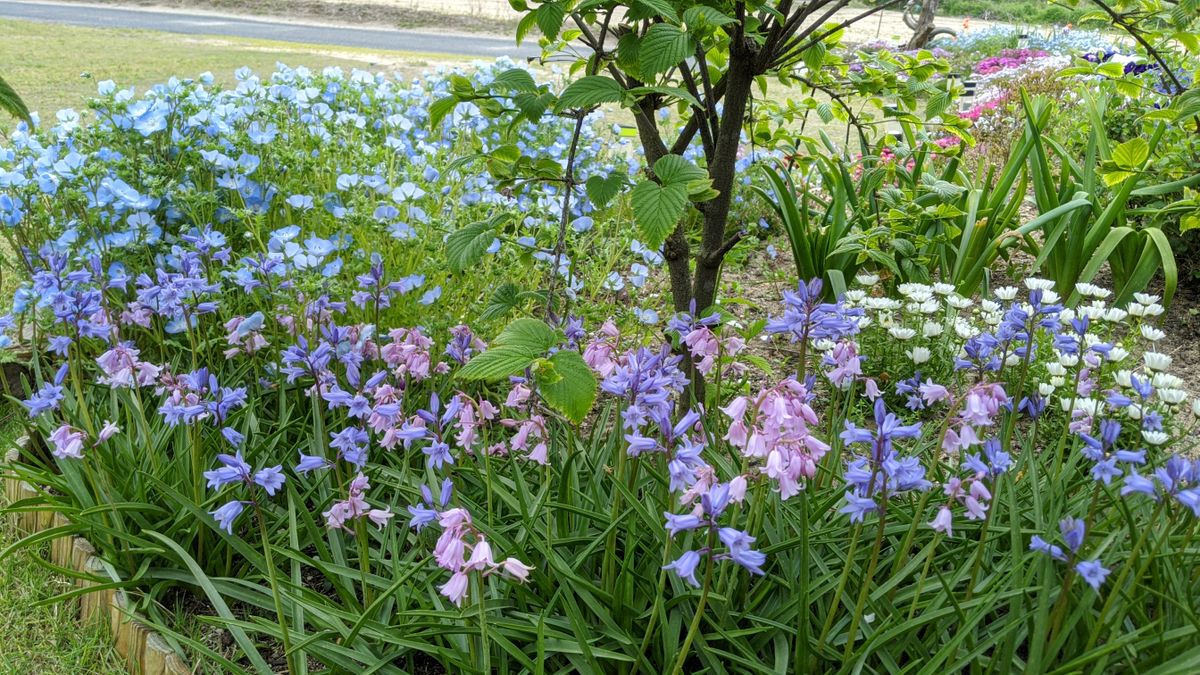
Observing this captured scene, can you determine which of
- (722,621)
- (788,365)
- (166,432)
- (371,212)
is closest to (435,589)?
(722,621)

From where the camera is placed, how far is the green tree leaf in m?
1.56

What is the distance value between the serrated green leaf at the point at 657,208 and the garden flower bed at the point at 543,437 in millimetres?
21

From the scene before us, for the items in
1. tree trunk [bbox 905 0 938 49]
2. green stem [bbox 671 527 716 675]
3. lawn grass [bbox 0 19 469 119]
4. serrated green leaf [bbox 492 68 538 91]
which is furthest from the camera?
tree trunk [bbox 905 0 938 49]

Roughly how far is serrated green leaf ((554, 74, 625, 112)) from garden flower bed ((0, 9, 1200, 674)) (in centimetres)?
15

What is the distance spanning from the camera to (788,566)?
1792mm

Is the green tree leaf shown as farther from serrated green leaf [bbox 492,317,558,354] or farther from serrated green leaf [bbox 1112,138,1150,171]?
serrated green leaf [bbox 1112,138,1150,171]

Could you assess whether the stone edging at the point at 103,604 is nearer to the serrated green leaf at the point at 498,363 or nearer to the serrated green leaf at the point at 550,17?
the serrated green leaf at the point at 498,363

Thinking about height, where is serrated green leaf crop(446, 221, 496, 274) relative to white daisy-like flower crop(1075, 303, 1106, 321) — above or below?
above

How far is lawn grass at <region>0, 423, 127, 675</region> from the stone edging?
1.3 inches

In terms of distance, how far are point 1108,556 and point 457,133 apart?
10.7ft

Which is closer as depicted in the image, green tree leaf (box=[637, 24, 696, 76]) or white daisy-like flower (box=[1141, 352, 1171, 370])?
green tree leaf (box=[637, 24, 696, 76])

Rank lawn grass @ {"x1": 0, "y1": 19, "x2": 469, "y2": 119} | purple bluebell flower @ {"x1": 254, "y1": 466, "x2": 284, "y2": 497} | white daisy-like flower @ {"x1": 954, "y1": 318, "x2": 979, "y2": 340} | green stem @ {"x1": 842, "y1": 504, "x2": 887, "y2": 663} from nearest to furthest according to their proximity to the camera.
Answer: green stem @ {"x1": 842, "y1": 504, "x2": 887, "y2": 663} < purple bluebell flower @ {"x1": 254, "y1": 466, "x2": 284, "y2": 497} < white daisy-like flower @ {"x1": 954, "y1": 318, "x2": 979, "y2": 340} < lawn grass @ {"x1": 0, "y1": 19, "x2": 469, "y2": 119}

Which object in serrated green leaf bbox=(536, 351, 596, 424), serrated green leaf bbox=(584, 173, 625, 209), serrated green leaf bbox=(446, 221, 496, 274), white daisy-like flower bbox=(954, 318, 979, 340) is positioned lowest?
white daisy-like flower bbox=(954, 318, 979, 340)

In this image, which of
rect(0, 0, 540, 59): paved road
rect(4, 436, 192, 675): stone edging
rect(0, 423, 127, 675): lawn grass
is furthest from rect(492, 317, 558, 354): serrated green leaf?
rect(0, 0, 540, 59): paved road
